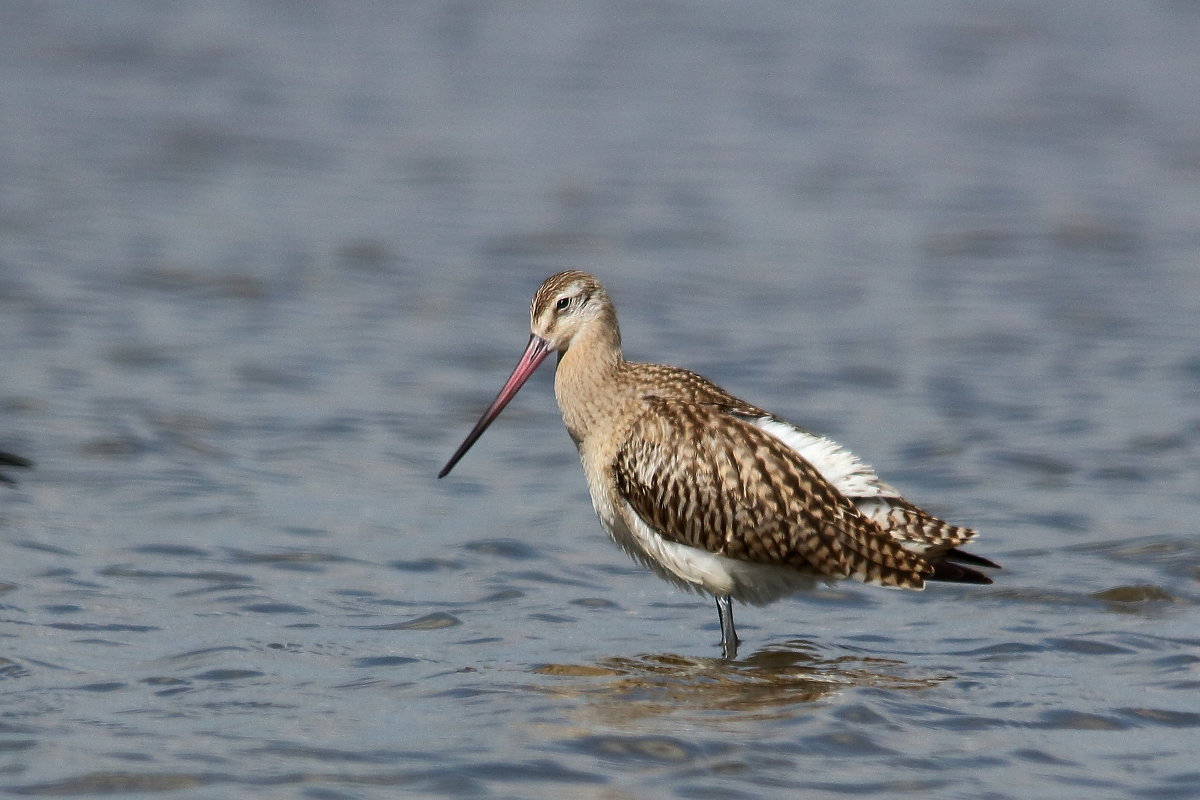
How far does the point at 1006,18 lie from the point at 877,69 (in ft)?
7.29

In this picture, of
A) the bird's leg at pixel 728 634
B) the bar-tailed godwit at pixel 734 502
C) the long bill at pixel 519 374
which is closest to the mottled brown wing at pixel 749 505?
the bar-tailed godwit at pixel 734 502

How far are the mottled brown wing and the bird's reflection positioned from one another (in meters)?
0.29

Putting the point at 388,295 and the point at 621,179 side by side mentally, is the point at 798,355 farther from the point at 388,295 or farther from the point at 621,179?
the point at 621,179

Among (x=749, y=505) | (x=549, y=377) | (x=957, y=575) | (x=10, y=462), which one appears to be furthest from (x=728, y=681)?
(x=549, y=377)

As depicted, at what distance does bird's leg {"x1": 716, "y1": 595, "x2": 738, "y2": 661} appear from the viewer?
565 cm

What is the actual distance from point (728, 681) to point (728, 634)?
→ 318mm

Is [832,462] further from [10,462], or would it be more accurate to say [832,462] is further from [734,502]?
[10,462]

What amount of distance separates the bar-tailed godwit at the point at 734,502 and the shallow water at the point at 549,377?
279mm

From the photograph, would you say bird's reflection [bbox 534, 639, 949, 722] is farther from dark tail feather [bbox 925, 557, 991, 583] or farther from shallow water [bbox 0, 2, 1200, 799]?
dark tail feather [bbox 925, 557, 991, 583]

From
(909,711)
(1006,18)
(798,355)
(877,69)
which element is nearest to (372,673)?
(909,711)

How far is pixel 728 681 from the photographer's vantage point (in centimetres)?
539

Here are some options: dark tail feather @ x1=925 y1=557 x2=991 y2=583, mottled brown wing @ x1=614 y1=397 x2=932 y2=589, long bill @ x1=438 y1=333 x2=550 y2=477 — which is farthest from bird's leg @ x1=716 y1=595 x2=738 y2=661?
long bill @ x1=438 y1=333 x2=550 y2=477

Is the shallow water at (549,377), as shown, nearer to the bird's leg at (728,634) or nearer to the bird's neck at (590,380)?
the bird's leg at (728,634)

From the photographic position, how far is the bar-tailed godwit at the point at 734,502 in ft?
18.2
